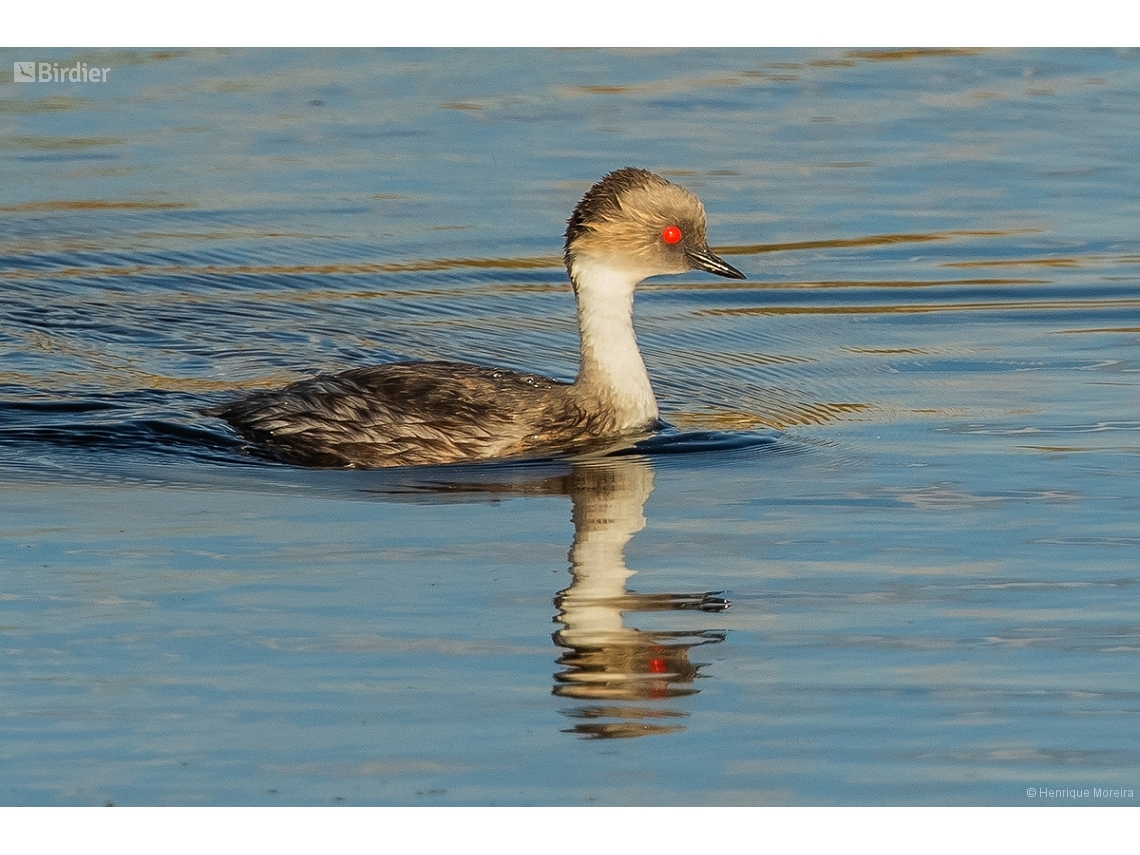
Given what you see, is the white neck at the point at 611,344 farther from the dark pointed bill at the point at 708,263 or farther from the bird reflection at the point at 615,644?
the bird reflection at the point at 615,644

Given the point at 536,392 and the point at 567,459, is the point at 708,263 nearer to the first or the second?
the point at 536,392

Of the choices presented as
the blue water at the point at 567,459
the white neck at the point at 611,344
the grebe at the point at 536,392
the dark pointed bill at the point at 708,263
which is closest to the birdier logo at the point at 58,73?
the blue water at the point at 567,459

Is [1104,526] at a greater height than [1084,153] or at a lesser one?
lesser

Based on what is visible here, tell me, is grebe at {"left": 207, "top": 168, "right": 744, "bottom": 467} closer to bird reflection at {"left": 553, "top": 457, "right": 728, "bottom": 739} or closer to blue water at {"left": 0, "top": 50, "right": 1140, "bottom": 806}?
blue water at {"left": 0, "top": 50, "right": 1140, "bottom": 806}

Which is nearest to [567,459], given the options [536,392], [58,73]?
[536,392]

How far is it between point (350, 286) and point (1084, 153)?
6805 mm

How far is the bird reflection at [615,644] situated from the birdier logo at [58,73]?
11.6 metres

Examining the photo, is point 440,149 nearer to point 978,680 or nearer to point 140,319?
point 140,319

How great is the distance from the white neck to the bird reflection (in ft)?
5.44

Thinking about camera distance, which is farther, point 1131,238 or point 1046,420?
point 1131,238

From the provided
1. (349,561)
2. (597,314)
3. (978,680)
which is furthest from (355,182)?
(978,680)

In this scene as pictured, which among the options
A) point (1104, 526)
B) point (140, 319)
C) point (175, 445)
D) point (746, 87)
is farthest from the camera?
point (746, 87)

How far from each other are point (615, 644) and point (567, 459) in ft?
9.95

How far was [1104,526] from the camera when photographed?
9.29 m
